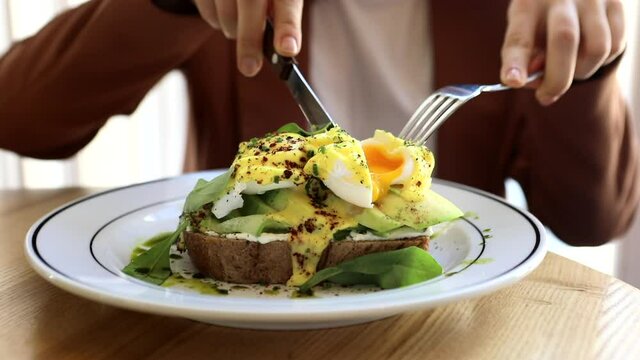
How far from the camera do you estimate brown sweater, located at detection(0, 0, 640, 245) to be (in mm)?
1428

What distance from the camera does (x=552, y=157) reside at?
1484mm

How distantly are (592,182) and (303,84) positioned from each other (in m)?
0.76

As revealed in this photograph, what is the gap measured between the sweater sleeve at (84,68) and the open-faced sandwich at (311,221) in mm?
663

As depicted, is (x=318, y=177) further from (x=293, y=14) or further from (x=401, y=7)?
(x=401, y=7)

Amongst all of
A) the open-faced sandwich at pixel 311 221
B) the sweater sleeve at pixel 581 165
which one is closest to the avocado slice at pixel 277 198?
the open-faced sandwich at pixel 311 221

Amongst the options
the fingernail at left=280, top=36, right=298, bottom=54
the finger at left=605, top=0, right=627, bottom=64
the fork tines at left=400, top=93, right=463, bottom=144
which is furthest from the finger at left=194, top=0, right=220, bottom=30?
the finger at left=605, top=0, right=627, bottom=64

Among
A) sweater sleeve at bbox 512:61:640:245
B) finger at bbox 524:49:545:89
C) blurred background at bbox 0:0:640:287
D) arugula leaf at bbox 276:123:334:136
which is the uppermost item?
finger at bbox 524:49:545:89

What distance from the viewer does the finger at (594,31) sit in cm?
105

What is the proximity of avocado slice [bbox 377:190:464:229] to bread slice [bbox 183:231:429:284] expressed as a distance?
26 mm

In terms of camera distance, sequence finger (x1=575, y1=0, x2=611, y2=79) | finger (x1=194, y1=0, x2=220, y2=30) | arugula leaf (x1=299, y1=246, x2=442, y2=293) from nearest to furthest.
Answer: arugula leaf (x1=299, y1=246, x2=442, y2=293) → finger (x1=575, y1=0, x2=611, y2=79) → finger (x1=194, y1=0, x2=220, y2=30)

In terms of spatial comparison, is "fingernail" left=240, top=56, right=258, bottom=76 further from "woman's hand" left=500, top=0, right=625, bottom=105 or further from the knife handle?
"woman's hand" left=500, top=0, right=625, bottom=105

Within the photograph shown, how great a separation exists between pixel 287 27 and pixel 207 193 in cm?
32

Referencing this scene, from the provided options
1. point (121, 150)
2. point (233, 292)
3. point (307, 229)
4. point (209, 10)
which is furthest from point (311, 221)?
point (121, 150)

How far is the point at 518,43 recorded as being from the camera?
1.00 meters
